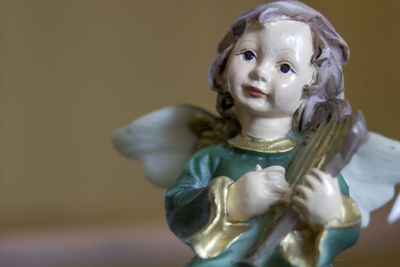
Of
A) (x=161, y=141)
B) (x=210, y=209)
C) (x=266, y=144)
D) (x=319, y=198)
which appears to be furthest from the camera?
(x=161, y=141)

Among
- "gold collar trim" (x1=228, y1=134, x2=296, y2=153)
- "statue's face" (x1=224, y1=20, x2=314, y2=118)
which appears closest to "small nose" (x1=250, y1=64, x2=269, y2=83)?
"statue's face" (x1=224, y1=20, x2=314, y2=118)

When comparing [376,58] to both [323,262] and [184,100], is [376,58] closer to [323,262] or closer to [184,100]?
[184,100]

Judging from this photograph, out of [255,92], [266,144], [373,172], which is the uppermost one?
[255,92]

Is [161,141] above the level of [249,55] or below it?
below

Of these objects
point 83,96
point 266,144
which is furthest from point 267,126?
point 83,96

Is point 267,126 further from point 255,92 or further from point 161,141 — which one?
point 161,141

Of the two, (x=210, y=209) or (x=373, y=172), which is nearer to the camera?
(x=210, y=209)

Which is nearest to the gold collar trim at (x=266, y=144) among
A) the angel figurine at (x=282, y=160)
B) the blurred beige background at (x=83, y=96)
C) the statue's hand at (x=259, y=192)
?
the angel figurine at (x=282, y=160)
